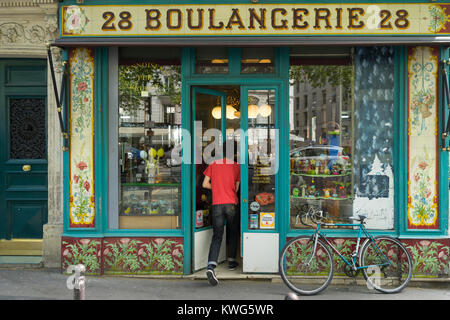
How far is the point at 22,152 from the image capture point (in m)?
7.55

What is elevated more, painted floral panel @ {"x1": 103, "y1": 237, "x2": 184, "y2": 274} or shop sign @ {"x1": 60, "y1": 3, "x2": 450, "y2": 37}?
shop sign @ {"x1": 60, "y1": 3, "x2": 450, "y2": 37}

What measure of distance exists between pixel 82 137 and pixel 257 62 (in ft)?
8.65

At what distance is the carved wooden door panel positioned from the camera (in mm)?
7508

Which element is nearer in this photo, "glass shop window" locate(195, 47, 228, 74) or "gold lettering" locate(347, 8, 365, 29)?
"gold lettering" locate(347, 8, 365, 29)

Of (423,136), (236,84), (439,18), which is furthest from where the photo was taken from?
(236,84)

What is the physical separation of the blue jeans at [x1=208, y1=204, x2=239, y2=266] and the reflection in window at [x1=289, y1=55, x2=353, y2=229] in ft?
2.75

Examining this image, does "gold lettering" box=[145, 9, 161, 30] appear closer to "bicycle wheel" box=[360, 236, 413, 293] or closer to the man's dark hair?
the man's dark hair

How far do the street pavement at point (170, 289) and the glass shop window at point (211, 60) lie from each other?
9.57ft

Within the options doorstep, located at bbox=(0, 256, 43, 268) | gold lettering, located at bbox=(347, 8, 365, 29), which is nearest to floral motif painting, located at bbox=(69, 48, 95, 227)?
doorstep, located at bbox=(0, 256, 43, 268)

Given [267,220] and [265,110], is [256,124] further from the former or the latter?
[267,220]

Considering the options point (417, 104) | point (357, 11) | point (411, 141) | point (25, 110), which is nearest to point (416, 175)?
point (411, 141)

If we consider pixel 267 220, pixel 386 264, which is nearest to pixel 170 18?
pixel 267 220

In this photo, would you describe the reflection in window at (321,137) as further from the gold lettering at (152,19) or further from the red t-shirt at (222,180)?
the gold lettering at (152,19)

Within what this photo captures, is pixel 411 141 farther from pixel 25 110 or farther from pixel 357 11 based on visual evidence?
pixel 25 110
